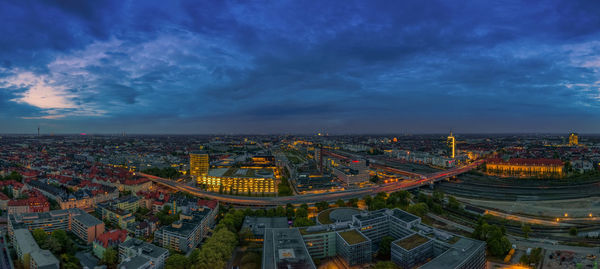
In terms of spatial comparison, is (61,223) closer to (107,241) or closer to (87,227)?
(87,227)

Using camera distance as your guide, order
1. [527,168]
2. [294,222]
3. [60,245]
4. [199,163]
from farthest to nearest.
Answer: [527,168]
[199,163]
[294,222]
[60,245]

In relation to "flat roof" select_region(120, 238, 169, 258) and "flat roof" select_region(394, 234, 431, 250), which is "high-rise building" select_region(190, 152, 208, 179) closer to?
"flat roof" select_region(120, 238, 169, 258)

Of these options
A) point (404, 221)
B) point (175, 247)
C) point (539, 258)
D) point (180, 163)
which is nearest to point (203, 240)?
point (175, 247)

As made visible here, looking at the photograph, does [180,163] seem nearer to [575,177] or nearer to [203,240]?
[203,240]

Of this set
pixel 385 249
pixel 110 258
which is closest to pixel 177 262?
pixel 110 258

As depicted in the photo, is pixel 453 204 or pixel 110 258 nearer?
pixel 110 258

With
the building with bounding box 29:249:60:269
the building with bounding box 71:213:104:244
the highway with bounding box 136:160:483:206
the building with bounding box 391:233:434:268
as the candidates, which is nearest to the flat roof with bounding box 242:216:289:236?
the highway with bounding box 136:160:483:206
